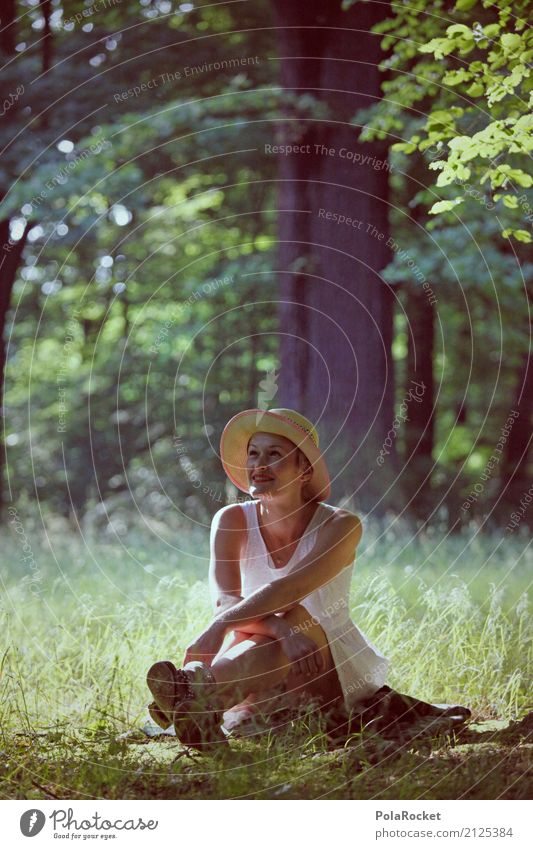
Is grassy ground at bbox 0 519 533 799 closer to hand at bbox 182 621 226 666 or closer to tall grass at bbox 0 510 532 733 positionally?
tall grass at bbox 0 510 532 733

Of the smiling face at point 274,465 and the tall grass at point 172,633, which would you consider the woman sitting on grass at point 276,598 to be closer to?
the smiling face at point 274,465

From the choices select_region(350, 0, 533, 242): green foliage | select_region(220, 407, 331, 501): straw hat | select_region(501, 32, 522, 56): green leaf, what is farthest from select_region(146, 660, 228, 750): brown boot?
select_region(501, 32, 522, 56): green leaf

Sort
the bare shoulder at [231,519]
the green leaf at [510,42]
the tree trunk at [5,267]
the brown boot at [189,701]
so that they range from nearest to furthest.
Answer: the brown boot at [189,701]
the bare shoulder at [231,519]
the green leaf at [510,42]
the tree trunk at [5,267]

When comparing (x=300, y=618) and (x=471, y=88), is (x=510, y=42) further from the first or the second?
(x=300, y=618)

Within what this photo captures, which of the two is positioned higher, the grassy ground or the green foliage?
the green foliage

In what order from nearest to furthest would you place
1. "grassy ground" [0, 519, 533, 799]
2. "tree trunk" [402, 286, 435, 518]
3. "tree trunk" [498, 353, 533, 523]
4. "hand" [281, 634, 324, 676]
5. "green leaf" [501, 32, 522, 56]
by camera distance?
"grassy ground" [0, 519, 533, 799]
"hand" [281, 634, 324, 676]
"green leaf" [501, 32, 522, 56]
"tree trunk" [402, 286, 435, 518]
"tree trunk" [498, 353, 533, 523]

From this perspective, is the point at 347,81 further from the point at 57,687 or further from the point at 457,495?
the point at 457,495

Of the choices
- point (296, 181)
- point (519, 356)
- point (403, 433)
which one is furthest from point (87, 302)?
point (296, 181)

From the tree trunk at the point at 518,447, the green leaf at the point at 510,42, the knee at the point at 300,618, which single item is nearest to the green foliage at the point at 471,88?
the green leaf at the point at 510,42

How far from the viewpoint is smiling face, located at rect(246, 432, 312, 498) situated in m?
4.88

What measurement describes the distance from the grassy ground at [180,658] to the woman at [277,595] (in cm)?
19

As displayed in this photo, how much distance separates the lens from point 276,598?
4602mm

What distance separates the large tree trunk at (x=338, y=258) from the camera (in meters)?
9.04
